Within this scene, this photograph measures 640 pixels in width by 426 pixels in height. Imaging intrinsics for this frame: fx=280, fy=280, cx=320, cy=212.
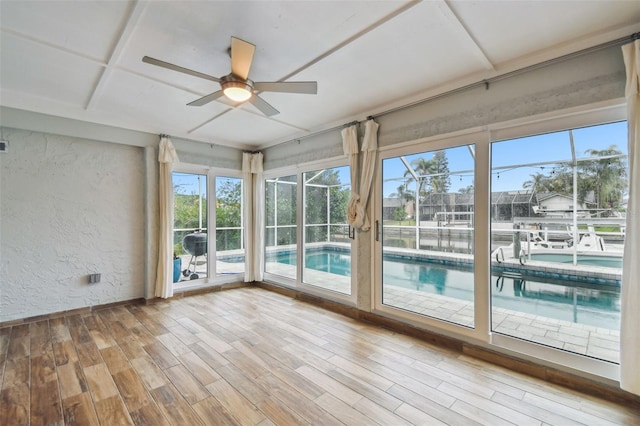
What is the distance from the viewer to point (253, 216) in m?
5.29

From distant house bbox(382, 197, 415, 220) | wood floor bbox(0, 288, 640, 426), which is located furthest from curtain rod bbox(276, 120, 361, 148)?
wood floor bbox(0, 288, 640, 426)

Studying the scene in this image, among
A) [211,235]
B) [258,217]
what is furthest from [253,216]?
[211,235]

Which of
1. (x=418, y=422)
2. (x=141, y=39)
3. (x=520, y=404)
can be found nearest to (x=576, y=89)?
(x=520, y=404)

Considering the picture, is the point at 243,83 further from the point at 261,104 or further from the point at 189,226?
the point at 189,226

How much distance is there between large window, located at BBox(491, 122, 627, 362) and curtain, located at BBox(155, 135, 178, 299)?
14.2 ft

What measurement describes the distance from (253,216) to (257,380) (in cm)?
335

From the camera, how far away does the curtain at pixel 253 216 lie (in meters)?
5.21

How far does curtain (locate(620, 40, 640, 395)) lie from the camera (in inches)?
74.6

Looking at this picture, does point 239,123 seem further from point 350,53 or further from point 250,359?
point 250,359

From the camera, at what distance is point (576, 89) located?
2203 mm

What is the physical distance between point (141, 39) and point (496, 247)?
357cm

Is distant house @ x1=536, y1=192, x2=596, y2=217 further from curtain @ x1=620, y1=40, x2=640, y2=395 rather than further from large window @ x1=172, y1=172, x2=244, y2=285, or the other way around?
large window @ x1=172, y1=172, x2=244, y2=285

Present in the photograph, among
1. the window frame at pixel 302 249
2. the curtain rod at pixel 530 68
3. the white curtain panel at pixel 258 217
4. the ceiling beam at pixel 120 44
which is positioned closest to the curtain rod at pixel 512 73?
the curtain rod at pixel 530 68

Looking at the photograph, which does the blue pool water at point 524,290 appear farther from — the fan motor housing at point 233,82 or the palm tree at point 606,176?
the fan motor housing at point 233,82
